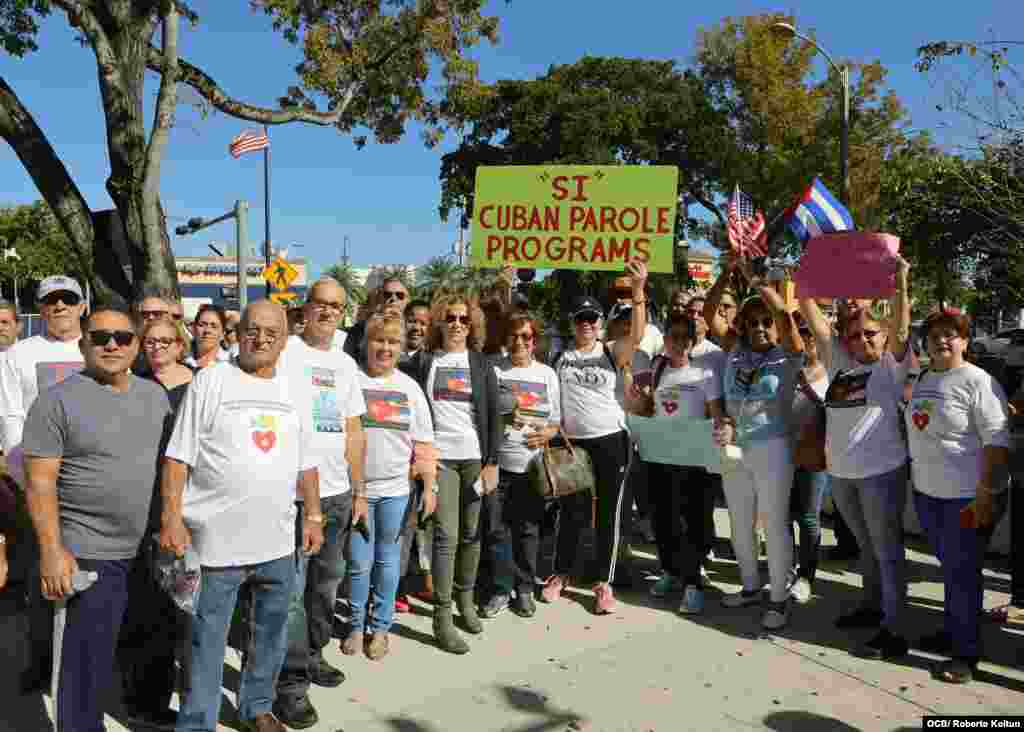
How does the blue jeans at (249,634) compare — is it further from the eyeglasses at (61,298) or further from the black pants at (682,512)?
the black pants at (682,512)

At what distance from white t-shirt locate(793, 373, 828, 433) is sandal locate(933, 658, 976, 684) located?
149 centimetres

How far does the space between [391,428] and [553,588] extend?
71.7 inches

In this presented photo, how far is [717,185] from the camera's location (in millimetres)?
31188

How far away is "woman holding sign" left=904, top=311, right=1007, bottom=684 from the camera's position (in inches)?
159

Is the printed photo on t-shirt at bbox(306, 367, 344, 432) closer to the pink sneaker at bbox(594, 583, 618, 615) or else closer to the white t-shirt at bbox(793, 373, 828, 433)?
the pink sneaker at bbox(594, 583, 618, 615)

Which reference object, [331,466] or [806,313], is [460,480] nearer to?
[331,466]

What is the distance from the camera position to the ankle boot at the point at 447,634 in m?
4.53

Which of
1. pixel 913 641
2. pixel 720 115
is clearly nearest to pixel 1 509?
pixel 913 641

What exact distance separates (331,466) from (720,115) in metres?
27.9

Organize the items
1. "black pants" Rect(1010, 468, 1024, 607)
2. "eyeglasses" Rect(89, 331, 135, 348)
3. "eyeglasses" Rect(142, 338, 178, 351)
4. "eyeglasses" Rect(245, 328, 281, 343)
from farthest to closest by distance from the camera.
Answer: "black pants" Rect(1010, 468, 1024, 607) < "eyeglasses" Rect(142, 338, 178, 351) < "eyeglasses" Rect(245, 328, 281, 343) < "eyeglasses" Rect(89, 331, 135, 348)

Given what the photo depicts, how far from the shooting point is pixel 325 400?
3.94 meters

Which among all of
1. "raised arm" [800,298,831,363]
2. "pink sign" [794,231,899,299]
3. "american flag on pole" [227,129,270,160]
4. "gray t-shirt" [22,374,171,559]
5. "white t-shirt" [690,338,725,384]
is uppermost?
"american flag on pole" [227,129,270,160]

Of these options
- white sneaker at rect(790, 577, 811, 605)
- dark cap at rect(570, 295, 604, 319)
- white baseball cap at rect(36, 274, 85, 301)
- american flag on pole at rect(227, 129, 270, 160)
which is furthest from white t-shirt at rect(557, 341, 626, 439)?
american flag on pole at rect(227, 129, 270, 160)

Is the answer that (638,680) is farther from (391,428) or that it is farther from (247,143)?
(247,143)
